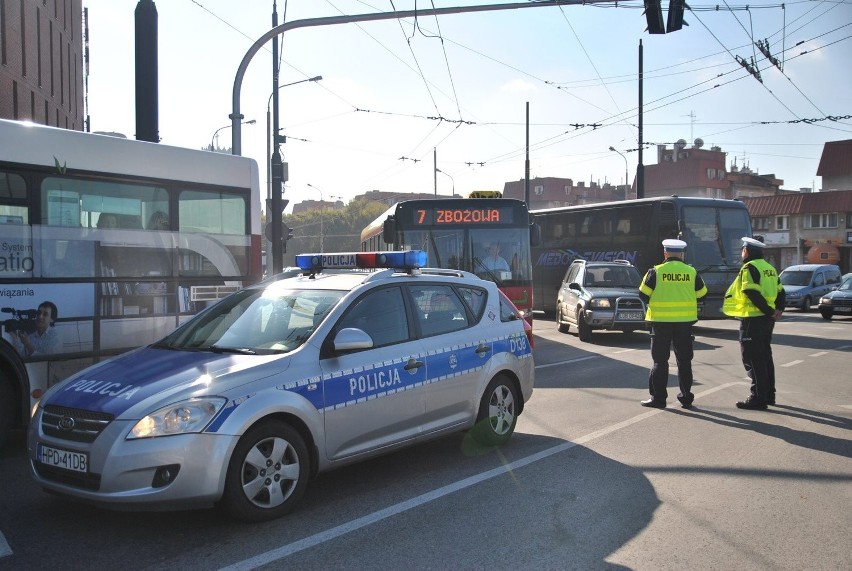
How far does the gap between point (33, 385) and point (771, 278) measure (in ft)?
25.8

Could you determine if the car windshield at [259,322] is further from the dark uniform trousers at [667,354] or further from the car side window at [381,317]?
the dark uniform trousers at [667,354]

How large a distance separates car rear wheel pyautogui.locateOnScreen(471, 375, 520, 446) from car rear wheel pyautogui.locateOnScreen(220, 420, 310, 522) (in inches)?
80.3

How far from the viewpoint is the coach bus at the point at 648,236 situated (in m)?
19.6

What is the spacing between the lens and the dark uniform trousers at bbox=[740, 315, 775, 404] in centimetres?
843

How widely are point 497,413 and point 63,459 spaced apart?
3576 millimetres

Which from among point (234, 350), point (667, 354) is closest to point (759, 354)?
point (667, 354)

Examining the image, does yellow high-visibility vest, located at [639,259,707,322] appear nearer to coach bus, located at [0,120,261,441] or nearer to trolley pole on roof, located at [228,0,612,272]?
coach bus, located at [0,120,261,441]

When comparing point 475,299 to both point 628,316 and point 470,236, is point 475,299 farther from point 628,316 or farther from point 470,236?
point 628,316

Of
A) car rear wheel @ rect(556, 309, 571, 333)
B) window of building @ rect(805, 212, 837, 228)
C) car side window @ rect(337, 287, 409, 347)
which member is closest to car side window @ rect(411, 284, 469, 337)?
car side window @ rect(337, 287, 409, 347)

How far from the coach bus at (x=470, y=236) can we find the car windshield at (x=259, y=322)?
24.9 ft

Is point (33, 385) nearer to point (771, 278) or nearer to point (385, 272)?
point (385, 272)

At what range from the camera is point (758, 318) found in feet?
28.0

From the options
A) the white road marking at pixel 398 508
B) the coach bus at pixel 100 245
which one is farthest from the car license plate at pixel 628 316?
the coach bus at pixel 100 245

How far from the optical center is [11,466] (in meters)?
6.26
